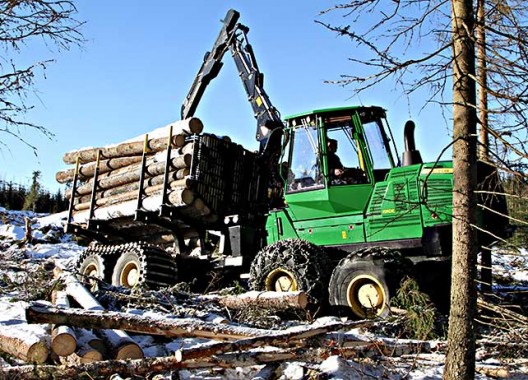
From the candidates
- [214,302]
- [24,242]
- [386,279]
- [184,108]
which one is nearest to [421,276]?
[386,279]

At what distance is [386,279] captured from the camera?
25.9 feet

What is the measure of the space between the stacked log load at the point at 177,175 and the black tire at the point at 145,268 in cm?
88

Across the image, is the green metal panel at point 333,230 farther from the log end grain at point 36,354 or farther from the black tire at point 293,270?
the log end grain at point 36,354

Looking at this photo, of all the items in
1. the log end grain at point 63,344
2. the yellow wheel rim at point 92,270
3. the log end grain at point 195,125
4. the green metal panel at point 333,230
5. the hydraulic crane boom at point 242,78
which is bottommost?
the log end grain at point 63,344

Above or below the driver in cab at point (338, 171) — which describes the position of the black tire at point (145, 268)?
below

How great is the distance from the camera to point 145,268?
35.8 feet

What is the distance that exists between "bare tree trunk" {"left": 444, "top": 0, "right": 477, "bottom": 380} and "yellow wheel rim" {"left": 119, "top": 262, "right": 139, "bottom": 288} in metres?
7.77

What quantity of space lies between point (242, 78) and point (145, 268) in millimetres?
4759

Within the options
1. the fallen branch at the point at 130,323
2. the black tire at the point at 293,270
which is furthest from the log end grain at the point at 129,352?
the black tire at the point at 293,270

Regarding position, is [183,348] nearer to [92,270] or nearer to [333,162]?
[333,162]

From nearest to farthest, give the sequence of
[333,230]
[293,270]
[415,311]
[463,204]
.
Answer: [463,204] → [415,311] → [293,270] → [333,230]

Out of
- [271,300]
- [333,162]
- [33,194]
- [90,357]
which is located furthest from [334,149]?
[33,194]

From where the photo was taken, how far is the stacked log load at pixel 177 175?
1123 cm

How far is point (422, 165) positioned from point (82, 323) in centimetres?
511
